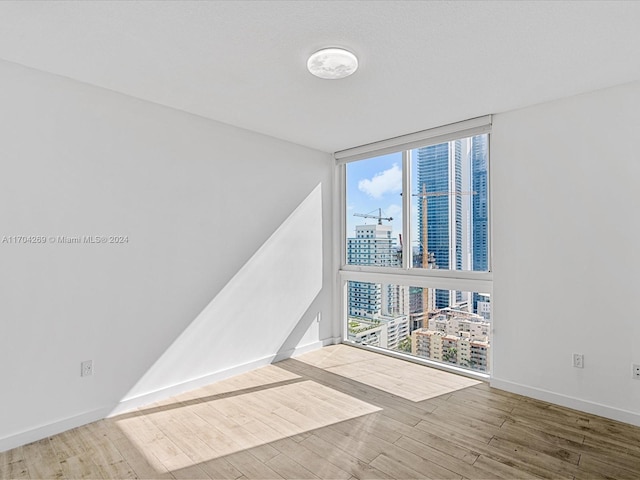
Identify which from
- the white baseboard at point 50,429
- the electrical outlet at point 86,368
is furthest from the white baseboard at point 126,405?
the electrical outlet at point 86,368

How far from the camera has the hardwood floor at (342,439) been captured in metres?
2.11

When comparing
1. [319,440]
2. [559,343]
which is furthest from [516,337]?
[319,440]

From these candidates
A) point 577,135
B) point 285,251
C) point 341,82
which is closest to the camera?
point 341,82

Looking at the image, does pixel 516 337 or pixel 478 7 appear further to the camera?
pixel 516 337

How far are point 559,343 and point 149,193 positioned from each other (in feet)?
12.1

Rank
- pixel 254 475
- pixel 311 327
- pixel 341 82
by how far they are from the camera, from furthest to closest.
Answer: pixel 311 327 → pixel 341 82 → pixel 254 475

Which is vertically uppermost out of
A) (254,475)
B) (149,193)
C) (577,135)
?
(577,135)

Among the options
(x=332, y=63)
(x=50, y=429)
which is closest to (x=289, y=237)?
(x=332, y=63)

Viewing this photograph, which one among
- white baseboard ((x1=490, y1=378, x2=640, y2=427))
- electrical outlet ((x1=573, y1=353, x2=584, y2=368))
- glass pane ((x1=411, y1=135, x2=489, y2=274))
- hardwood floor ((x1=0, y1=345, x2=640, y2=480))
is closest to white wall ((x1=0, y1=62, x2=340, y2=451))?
hardwood floor ((x1=0, y1=345, x2=640, y2=480))

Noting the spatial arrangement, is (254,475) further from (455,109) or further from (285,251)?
(455,109)

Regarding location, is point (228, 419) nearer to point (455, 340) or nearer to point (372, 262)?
point (455, 340)

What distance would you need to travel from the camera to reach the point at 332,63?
227cm

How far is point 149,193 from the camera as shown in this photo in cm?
300

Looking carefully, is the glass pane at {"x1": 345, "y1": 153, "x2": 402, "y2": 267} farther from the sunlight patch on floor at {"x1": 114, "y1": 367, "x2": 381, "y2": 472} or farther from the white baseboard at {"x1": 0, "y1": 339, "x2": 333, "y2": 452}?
the sunlight patch on floor at {"x1": 114, "y1": 367, "x2": 381, "y2": 472}
